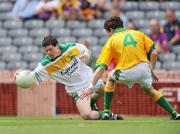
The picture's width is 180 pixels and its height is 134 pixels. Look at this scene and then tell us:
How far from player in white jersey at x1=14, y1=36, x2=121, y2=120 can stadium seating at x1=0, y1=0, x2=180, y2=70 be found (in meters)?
6.55

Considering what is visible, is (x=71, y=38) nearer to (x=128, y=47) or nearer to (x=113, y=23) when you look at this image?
(x=113, y=23)

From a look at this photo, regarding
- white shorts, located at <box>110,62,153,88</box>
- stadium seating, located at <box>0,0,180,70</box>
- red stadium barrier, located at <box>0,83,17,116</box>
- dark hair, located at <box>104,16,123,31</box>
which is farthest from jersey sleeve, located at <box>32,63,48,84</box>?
stadium seating, located at <box>0,0,180,70</box>

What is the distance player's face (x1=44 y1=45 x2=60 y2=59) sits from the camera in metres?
13.3

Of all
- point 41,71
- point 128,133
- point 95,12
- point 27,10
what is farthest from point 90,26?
point 128,133

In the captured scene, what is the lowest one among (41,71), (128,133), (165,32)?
(128,133)

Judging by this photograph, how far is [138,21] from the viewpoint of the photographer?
21.1 meters

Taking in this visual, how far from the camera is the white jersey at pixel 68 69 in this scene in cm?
1365

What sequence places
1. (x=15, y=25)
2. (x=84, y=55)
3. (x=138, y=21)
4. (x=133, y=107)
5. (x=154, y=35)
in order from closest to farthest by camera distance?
1. (x=84, y=55)
2. (x=133, y=107)
3. (x=154, y=35)
4. (x=138, y=21)
5. (x=15, y=25)

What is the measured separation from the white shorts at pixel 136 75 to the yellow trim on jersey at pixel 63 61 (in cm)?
102

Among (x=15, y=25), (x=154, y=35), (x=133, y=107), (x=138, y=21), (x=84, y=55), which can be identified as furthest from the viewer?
(x=15, y=25)

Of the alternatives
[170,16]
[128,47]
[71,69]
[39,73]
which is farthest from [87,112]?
[170,16]

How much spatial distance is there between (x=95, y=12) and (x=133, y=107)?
485cm

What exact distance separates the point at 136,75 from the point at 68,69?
1.49m

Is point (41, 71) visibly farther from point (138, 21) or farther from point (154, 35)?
point (138, 21)
